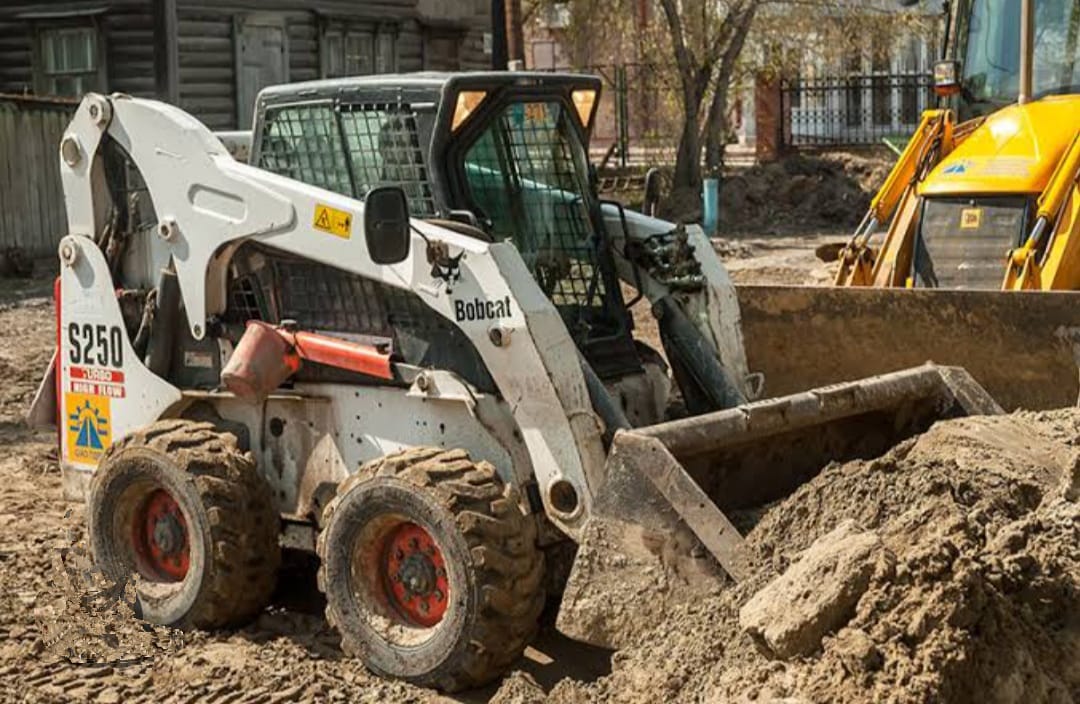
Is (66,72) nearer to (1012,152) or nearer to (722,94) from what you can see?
(722,94)

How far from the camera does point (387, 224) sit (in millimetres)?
5934

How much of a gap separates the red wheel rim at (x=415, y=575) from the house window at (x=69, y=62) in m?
17.2

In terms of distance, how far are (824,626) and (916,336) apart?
414 cm

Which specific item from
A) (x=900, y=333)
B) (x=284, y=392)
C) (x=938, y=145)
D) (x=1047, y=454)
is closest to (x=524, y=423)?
(x=284, y=392)

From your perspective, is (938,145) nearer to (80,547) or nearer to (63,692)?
(80,547)

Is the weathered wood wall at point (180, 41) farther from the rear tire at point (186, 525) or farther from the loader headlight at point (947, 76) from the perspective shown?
the rear tire at point (186, 525)

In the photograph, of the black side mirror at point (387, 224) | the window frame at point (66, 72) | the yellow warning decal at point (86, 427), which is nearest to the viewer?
the black side mirror at point (387, 224)

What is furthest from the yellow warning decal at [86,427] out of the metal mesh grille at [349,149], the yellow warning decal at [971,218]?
the yellow warning decal at [971,218]

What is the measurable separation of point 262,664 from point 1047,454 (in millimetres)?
3002

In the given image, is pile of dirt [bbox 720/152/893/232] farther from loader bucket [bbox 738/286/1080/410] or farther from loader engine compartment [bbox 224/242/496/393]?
loader engine compartment [bbox 224/242/496/393]

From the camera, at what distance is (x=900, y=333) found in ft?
28.1

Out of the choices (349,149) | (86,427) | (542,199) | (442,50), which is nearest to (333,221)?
(349,149)

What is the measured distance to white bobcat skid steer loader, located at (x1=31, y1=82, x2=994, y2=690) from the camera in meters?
5.80

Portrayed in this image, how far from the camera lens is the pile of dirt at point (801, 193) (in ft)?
79.0
